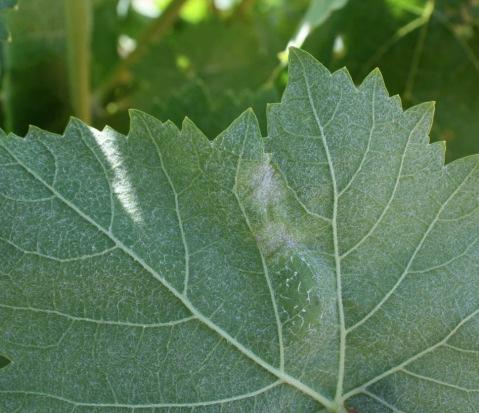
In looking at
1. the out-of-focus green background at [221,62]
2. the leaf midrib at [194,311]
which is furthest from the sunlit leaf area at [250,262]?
Result: the out-of-focus green background at [221,62]

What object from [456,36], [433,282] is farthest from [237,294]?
[456,36]

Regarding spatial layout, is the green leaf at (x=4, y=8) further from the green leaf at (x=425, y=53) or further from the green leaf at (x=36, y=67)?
the green leaf at (x=425, y=53)

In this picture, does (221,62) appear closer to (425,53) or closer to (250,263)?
(425,53)

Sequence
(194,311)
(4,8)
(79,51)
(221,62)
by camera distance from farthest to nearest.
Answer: (221,62)
(79,51)
(4,8)
(194,311)

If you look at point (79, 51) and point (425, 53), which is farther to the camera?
point (425, 53)

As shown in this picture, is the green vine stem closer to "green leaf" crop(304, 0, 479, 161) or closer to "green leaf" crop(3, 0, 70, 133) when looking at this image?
"green leaf" crop(3, 0, 70, 133)

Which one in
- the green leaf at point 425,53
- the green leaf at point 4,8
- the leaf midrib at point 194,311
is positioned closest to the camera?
the leaf midrib at point 194,311

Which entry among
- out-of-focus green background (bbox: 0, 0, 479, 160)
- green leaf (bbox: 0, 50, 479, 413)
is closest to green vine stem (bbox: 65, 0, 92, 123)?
out-of-focus green background (bbox: 0, 0, 479, 160)

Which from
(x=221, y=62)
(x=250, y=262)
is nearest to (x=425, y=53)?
(x=221, y=62)
